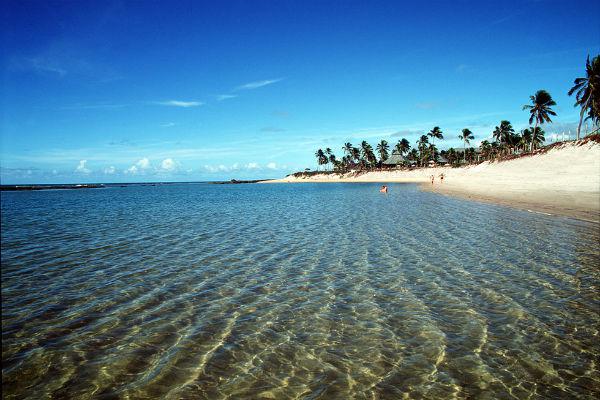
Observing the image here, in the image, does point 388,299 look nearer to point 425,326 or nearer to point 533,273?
point 425,326

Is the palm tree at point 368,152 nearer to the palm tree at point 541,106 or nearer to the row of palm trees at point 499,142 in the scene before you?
the row of palm trees at point 499,142

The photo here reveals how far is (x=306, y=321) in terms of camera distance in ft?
25.7

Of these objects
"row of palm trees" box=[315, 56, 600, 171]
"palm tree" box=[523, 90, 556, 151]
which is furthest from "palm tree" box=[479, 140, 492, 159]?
"palm tree" box=[523, 90, 556, 151]

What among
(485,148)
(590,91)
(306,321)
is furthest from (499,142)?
(306,321)

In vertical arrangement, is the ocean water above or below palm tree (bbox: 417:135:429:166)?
below

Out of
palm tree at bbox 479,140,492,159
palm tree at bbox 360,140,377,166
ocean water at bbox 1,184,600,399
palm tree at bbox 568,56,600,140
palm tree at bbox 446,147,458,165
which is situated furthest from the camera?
palm tree at bbox 360,140,377,166

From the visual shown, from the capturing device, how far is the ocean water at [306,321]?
18.0ft

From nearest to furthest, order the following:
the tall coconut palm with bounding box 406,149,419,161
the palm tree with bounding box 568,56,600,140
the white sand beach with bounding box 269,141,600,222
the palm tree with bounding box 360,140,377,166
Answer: the white sand beach with bounding box 269,141,600,222 < the palm tree with bounding box 568,56,600,140 < the tall coconut palm with bounding box 406,149,419,161 < the palm tree with bounding box 360,140,377,166

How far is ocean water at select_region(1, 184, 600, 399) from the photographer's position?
18.0 ft

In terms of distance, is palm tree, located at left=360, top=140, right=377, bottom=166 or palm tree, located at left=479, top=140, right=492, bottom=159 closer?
palm tree, located at left=479, top=140, right=492, bottom=159

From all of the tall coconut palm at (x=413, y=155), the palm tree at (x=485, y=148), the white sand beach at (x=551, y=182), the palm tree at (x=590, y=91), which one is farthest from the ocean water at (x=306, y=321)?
the tall coconut palm at (x=413, y=155)

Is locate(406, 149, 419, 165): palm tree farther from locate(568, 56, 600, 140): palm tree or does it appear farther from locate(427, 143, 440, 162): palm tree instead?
locate(568, 56, 600, 140): palm tree

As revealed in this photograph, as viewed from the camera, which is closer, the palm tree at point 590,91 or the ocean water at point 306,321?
the ocean water at point 306,321

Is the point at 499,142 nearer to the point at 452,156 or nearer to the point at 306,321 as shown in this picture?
the point at 452,156
